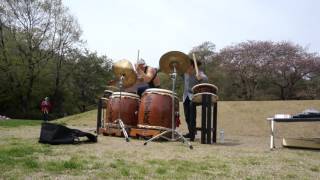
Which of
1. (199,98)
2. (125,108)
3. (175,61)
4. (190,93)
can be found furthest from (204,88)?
(125,108)

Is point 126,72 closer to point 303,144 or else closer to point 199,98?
point 199,98

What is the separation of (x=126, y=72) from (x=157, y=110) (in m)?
1.63

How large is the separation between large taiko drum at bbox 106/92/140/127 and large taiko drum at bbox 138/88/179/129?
822 mm

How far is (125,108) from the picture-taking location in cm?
1090

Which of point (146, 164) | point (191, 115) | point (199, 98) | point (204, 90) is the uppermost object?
point (204, 90)

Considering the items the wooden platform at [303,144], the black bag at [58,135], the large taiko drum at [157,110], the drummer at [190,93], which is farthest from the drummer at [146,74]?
the wooden platform at [303,144]

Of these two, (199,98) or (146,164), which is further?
(199,98)

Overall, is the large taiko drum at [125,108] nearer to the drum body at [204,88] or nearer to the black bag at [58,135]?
the drum body at [204,88]

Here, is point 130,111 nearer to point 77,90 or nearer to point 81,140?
point 81,140

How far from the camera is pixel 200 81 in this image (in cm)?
1018

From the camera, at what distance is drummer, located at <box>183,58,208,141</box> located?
33.2 feet

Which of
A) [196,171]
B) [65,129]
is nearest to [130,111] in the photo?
[65,129]

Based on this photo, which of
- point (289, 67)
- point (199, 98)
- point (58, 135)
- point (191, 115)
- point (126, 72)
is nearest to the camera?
point (58, 135)

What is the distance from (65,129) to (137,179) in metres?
3.99
